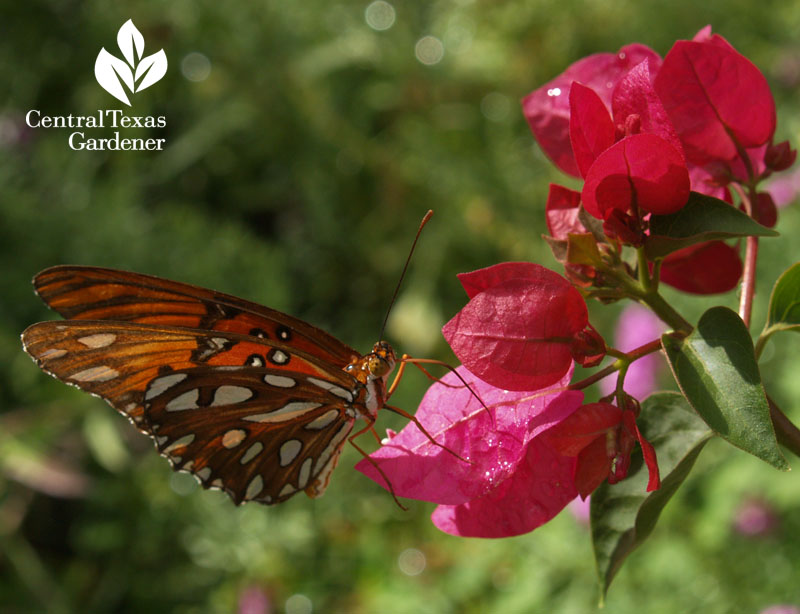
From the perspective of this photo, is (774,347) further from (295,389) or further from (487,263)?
(295,389)

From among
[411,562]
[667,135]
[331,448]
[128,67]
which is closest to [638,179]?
[667,135]

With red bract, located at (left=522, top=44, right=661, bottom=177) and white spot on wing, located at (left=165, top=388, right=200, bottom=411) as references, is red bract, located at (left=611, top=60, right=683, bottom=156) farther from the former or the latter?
white spot on wing, located at (left=165, top=388, right=200, bottom=411)

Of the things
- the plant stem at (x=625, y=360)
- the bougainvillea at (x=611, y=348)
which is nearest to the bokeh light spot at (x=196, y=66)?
the bougainvillea at (x=611, y=348)

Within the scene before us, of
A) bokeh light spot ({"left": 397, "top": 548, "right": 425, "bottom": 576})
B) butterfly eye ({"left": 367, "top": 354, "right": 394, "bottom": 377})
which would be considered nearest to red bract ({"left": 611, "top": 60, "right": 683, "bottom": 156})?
butterfly eye ({"left": 367, "top": 354, "right": 394, "bottom": 377})

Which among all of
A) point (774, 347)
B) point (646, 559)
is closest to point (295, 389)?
point (646, 559)

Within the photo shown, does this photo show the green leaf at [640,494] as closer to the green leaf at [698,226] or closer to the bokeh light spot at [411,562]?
the green leaf at [698,226]
